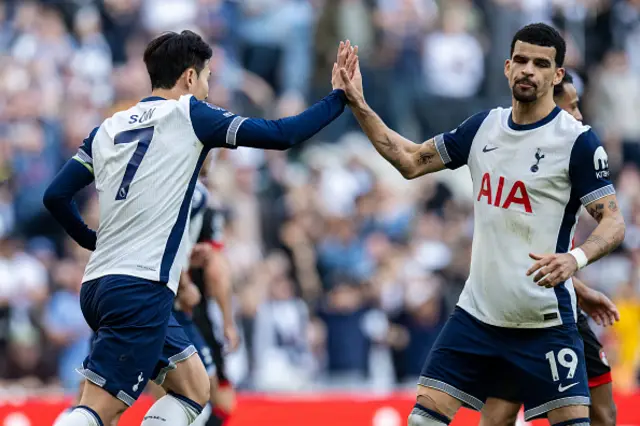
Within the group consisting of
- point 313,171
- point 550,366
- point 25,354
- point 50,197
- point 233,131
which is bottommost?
point 25,354

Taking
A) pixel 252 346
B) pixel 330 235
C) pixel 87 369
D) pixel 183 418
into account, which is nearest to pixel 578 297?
pixel 183 418

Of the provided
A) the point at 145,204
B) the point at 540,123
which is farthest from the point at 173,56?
the point at 540,123

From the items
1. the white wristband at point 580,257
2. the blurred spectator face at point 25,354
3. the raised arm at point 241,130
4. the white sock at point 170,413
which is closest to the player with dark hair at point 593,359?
the white wristband at point 580,257

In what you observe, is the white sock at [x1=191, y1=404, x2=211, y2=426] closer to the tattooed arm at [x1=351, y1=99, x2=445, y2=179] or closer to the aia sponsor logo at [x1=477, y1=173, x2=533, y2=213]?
the tattooed arm at [x1=351, y1=99, x2=445, y2=179]

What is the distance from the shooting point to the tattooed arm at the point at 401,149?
24.6ft

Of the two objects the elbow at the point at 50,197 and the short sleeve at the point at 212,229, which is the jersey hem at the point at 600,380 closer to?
the short sleeve at the point at 212,229

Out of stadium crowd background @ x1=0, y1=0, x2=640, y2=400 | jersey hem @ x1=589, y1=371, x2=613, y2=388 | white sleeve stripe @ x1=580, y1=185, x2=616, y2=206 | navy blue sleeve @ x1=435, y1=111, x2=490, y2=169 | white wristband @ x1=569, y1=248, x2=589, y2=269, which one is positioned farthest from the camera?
stadium crowd background @ x1=0, y1=0, x2=640, y2=400

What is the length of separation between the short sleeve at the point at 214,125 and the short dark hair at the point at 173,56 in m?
0.29

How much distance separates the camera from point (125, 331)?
21.8 ft

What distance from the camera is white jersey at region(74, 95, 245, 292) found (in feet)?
22.0

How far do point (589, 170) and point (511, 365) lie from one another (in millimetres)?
1160

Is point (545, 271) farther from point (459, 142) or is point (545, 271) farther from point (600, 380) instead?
point (600, 380)

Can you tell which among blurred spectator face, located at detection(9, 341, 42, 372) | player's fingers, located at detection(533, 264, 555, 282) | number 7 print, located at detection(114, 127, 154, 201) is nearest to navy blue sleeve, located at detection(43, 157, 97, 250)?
number 7 print, located at detection(114, 127, 154, 201)

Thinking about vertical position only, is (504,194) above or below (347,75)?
below
